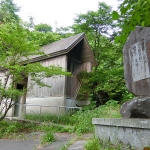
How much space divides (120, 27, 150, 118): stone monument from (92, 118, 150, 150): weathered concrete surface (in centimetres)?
34

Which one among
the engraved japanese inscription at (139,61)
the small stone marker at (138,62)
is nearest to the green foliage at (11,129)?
the small stone marker at (138,62)

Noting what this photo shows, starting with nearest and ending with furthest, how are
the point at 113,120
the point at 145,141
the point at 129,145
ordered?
the point at 145,141 → the point at 129,145 → the point at 113,120

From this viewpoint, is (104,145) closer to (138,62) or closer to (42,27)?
(138,62)

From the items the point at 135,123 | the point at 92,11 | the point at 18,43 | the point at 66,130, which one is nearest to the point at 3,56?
the point at 18,43

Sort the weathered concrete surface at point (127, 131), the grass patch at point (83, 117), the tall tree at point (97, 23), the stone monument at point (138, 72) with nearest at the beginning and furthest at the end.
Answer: the weathered concrete surface at point (127, 131)
the stone monument at point (138, 72)
the grass patch at point (83, 117)
the tall tree at point (97, 23)

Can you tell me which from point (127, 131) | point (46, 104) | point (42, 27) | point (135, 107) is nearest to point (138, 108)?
point (135, 107)

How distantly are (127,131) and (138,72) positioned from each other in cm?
144

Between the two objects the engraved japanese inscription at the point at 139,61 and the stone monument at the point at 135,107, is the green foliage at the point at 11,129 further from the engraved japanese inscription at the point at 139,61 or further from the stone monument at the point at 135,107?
the engraved japanese inscription at the point at 139,61

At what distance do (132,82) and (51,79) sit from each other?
9139 millimetres

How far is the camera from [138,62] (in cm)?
409

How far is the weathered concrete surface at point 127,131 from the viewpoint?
10.2 ft

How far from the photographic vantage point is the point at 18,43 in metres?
8.45

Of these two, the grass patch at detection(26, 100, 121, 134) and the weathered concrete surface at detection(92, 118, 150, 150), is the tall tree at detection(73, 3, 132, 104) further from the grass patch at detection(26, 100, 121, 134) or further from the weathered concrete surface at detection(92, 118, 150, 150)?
the weathered concrete surface at detection(92, 118, 150, 150)

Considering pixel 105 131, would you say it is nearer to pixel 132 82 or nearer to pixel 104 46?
pixel 132 82
